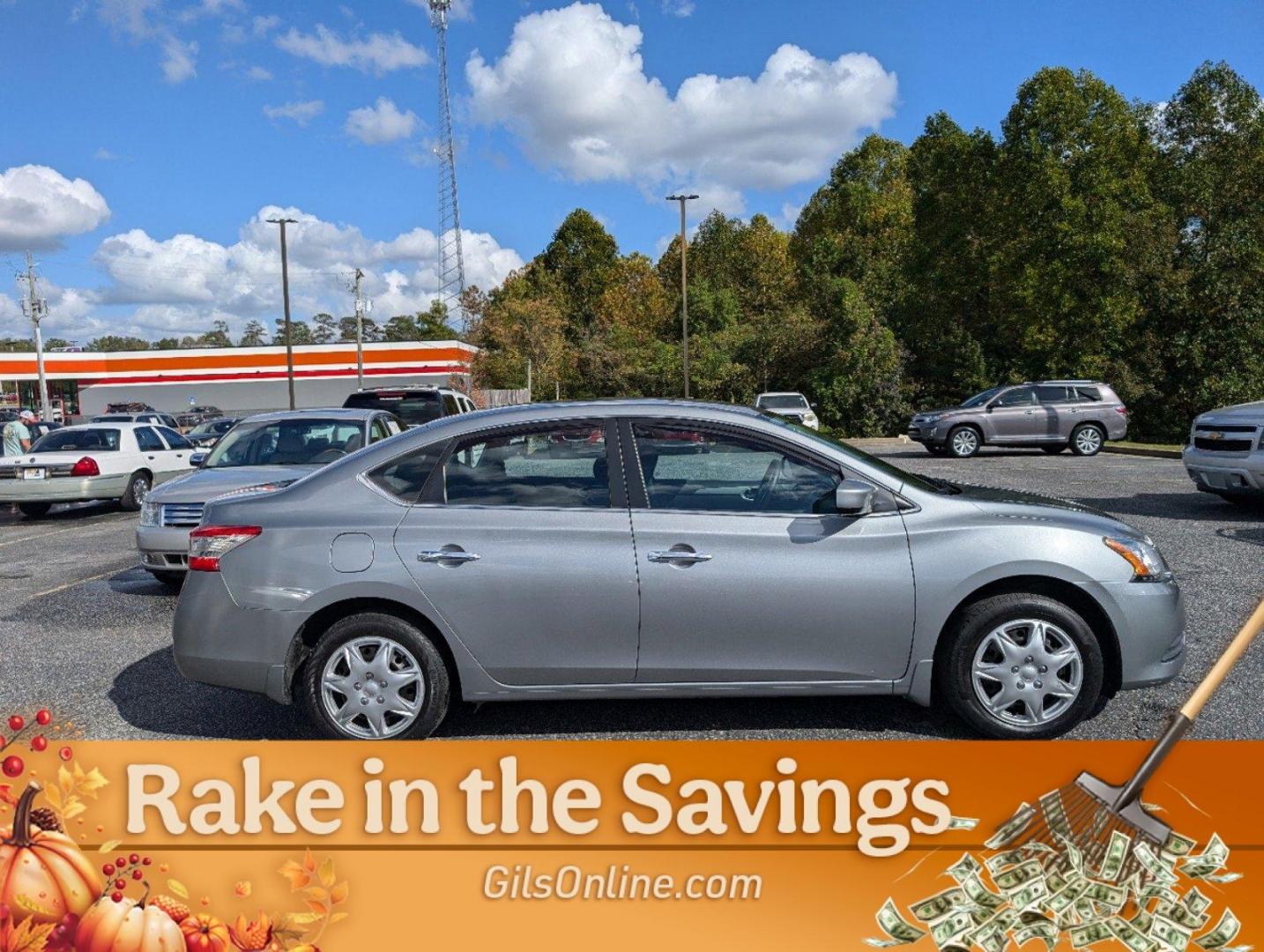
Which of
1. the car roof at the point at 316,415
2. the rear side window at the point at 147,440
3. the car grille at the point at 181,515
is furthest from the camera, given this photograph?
the rear side window at the point at 147,440

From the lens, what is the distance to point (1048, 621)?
4.38m

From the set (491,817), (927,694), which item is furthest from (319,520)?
(927,694)

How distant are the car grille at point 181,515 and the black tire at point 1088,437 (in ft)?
65.5

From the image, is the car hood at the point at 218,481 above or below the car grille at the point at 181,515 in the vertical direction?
above

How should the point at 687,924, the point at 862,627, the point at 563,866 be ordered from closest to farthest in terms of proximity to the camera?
the point at 687,924, the point at 563,866, the point at 862,627

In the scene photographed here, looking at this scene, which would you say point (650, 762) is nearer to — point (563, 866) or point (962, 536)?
point (563, 866)

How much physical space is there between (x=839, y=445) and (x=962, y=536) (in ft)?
2.40

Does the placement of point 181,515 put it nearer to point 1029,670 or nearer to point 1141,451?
point 1029,670

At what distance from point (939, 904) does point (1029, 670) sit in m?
1.60

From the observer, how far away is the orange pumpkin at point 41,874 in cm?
302

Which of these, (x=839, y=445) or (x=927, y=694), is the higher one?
(x=839, y=445)

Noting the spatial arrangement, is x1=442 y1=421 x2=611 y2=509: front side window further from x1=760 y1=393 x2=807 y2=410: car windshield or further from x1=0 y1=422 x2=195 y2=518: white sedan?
x1=760 y1=393 x2=807 y2=410: car windshield

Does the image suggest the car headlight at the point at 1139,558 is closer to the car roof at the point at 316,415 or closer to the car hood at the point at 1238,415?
the car roof at the point at 316,415

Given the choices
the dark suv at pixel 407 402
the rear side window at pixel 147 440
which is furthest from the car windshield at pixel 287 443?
the rear side window at pixel 147 440
